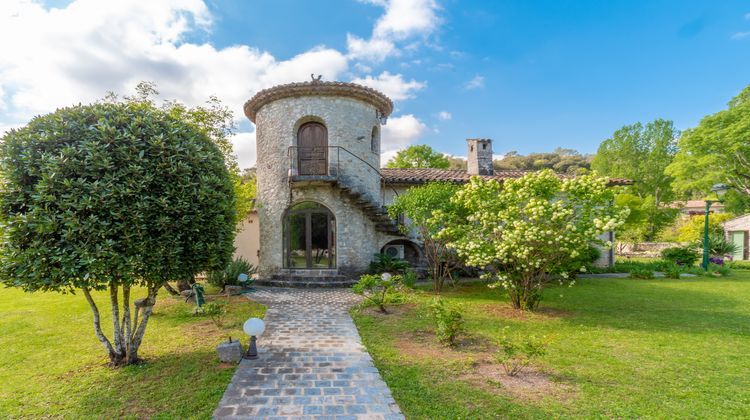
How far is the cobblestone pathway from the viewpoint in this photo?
3.95m

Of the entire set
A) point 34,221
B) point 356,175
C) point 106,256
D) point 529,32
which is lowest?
point 106,256

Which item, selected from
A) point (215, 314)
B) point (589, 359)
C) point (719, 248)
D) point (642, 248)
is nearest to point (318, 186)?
point (215, 314)

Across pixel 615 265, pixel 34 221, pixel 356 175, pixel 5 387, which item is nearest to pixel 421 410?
pixel 34 221

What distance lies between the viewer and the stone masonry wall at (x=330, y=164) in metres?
13.0

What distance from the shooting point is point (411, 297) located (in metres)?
9.96

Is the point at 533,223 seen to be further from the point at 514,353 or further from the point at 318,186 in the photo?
the point at 318,186

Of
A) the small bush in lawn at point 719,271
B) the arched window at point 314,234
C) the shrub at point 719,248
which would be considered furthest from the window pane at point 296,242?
the shrub at point 719,248

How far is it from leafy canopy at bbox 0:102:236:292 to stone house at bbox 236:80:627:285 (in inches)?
295

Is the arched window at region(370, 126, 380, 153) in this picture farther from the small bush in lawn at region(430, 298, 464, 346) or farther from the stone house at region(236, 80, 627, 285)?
the small bush in lawn at region(430, 298, 464, 346)

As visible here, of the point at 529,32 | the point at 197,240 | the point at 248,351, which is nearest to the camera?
the point at 197,240

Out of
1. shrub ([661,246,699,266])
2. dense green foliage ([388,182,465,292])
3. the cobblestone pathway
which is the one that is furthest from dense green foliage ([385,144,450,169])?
the cobblestone pathway

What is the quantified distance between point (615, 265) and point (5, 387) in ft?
67.1

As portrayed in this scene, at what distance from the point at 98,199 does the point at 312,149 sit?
9.26 meters

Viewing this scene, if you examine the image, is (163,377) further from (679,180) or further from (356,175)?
(679,180)
